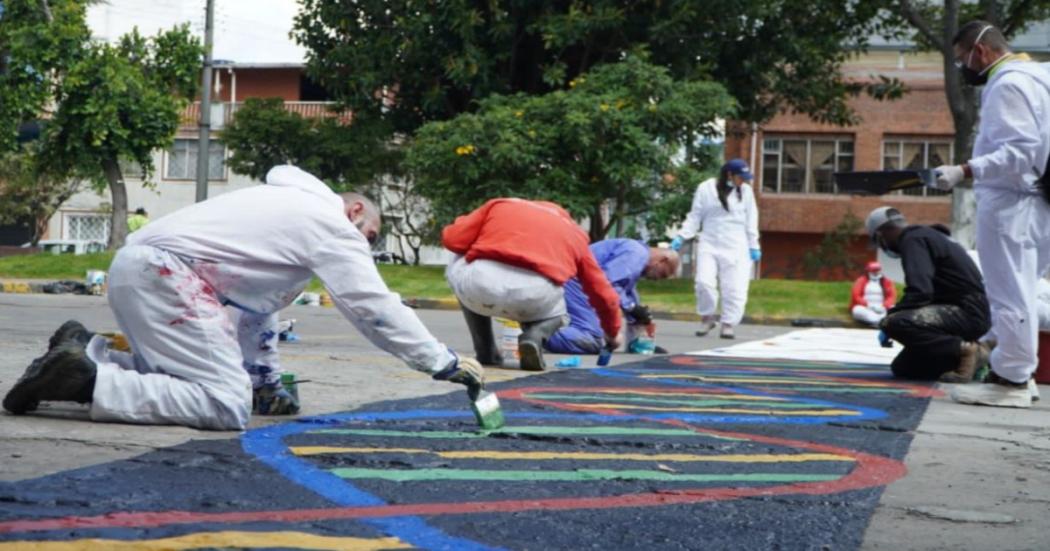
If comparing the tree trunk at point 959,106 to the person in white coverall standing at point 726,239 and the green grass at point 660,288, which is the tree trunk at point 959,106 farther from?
the person in white coverall standing at point 726,239

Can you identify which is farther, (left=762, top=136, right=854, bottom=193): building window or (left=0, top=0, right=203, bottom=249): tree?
(left=762, top=136, right=854, bottom=193): building window

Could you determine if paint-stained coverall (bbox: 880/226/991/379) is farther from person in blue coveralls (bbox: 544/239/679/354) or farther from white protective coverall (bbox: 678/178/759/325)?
white protective coverall (bbox: 678/178/759/325)

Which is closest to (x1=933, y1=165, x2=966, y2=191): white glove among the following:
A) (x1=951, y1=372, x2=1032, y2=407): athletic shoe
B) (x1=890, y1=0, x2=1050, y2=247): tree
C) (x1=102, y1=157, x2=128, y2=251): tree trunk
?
(x1=951, y1=372, x2=1032, y2=407): athletic shoe

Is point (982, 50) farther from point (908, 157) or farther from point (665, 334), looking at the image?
point (908, 157)

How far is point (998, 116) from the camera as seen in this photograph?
316 inches

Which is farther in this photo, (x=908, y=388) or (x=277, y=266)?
(x=908, y=388)

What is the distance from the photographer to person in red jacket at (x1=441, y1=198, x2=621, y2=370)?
30.6ft

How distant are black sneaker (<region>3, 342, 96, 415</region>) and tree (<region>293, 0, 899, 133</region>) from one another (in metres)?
21.3

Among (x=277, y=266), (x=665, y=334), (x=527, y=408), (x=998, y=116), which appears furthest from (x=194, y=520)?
(x=665, y=334)

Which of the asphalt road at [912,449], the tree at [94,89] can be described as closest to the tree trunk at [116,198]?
the tree at [94,89]

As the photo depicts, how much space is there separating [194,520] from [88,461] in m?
1.09

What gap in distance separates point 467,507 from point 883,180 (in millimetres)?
4829

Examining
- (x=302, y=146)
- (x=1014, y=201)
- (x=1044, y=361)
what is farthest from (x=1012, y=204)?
(x=302, y=146)

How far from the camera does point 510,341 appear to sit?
994 centimetres
